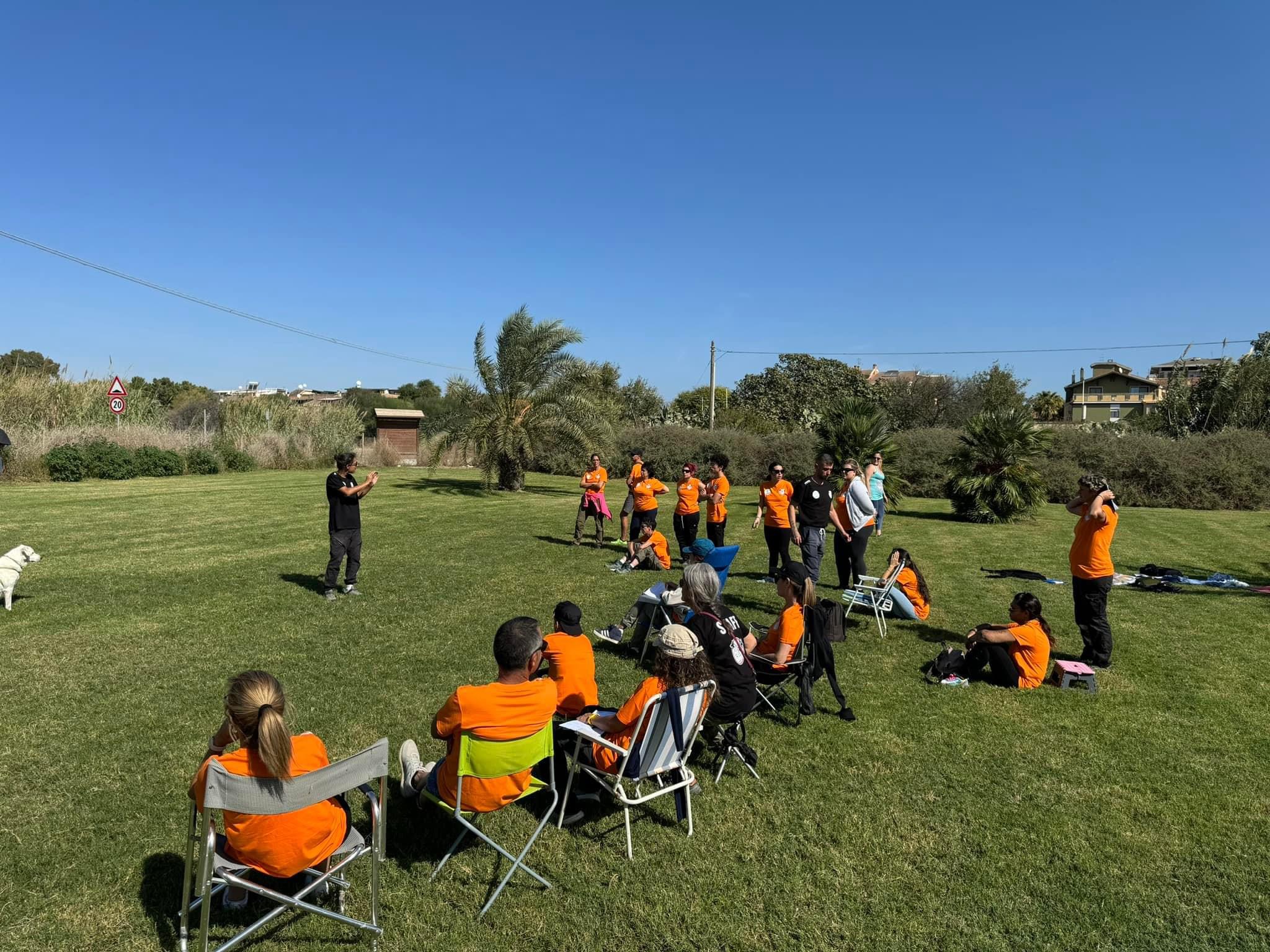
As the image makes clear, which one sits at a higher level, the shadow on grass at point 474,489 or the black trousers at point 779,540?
the black trousers at point 779,540

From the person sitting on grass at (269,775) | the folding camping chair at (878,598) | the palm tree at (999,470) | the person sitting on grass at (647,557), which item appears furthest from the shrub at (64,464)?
the palm tree at (999,470)

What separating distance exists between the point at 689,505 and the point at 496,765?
26.9 feet

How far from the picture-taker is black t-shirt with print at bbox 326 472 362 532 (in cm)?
905

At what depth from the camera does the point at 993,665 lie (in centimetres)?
657

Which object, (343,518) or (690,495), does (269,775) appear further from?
(690,495)

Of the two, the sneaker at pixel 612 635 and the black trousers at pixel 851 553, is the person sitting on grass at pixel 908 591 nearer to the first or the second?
the black trousers at pixel 851 553

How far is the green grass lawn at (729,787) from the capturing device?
3.39 m

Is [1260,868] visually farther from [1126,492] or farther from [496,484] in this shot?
[1126,492]

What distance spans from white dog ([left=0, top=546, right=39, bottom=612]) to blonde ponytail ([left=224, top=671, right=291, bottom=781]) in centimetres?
727

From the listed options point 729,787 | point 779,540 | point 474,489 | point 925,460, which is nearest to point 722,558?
point 779,540

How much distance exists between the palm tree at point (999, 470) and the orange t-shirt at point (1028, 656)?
1356 centimetres

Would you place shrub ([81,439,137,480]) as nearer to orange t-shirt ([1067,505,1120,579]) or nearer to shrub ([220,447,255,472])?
shrub ([220,447,255,472])

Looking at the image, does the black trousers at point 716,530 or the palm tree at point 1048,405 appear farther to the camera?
the palm tree at point 1048,405

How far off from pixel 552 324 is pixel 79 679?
18225mm
